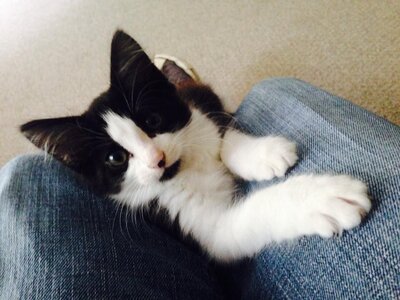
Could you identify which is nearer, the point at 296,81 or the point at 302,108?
the point at 302,108

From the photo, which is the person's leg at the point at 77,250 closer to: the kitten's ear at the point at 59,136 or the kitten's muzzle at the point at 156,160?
the kitten's ear at the point at 59,136

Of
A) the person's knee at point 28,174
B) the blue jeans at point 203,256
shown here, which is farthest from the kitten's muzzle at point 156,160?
the person's knee at point 28,174

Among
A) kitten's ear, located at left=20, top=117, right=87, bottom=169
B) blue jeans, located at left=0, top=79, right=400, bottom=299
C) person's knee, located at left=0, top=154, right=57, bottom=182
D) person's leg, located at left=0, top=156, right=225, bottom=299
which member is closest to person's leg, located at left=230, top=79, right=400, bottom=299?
blue jeans, located at left=0, top=79, right=400, bottom=299

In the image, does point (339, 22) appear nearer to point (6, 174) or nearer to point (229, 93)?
point (229, 93)

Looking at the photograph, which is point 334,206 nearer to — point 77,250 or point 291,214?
point 291,214

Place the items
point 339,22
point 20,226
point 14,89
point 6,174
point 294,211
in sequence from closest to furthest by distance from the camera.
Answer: point 294,211, point 20,226, point 6,174, point 339,22, point 14,89

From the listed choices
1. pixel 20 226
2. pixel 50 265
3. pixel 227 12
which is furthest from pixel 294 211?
pixel 227 12

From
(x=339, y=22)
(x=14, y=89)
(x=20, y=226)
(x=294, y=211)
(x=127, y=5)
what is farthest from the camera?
(x=127, y=5)
